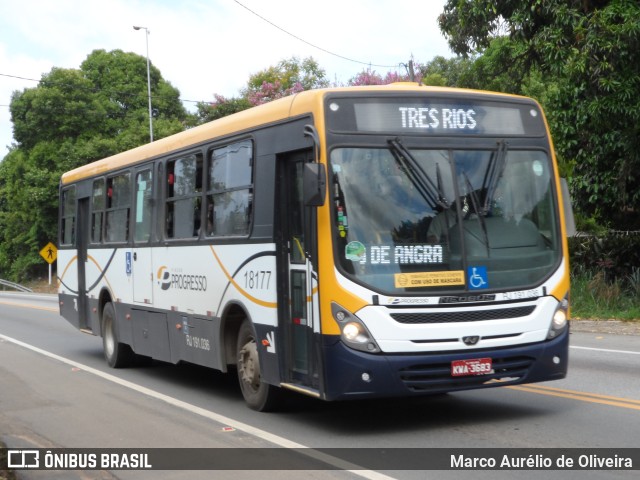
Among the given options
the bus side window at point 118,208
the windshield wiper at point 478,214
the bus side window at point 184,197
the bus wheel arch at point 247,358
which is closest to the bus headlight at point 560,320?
the windshield wiper at point 478,214

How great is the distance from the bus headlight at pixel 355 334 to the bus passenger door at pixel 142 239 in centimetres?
532

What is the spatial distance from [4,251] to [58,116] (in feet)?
45.4

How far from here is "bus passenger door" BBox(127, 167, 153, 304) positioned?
13133mm

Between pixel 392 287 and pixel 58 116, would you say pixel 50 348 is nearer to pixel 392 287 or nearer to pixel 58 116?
pixel 392 287

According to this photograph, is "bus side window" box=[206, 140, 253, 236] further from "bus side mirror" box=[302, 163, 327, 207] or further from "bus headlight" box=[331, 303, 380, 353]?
"bus headlight" box=[331, 303, 380, 353]

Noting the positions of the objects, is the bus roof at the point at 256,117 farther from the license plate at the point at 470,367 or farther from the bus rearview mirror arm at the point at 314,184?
the license plate at the point at 470,367

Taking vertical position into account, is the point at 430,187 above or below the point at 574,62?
below

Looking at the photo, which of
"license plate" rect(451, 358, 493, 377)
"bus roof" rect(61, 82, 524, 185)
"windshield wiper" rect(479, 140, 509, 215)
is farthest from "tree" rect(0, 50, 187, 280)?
"license plate" rect(451, 358, 493, 377)

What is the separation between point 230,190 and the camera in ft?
34.5

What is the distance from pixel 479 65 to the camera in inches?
947

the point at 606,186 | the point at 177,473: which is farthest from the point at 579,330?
the point at 177,473

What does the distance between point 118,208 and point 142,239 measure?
1.49 meters

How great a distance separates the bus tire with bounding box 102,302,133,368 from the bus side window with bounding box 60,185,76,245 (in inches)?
94.6

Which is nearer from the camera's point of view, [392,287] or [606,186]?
[392,287]
